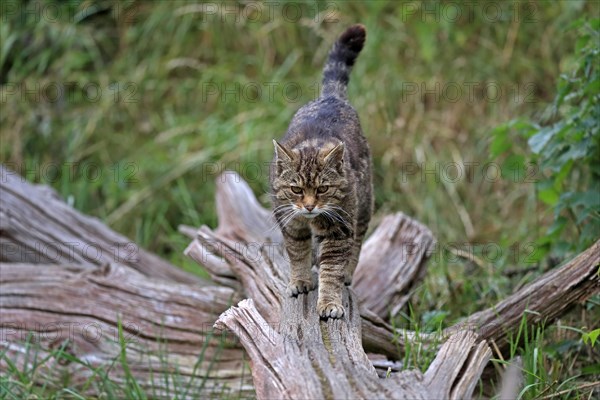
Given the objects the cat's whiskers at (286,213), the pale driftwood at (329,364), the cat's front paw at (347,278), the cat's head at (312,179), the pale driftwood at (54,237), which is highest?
the pale driftwood at (54,237)

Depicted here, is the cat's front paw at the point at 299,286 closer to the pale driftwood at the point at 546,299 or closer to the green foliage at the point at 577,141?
the pale driftwood at the point at 546,299

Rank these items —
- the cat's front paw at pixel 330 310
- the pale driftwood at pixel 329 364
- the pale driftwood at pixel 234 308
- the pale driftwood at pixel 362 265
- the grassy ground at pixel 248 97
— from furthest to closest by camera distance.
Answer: the grassy ground at pixel 248 97 < the pale driftwood at pixel 362 265 < the cat's front paw at pixel 330 310 < the pale driftwood at pixel 234 308 < the pale driftwood at pixel 329 364

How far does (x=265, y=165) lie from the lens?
6715 millimetres

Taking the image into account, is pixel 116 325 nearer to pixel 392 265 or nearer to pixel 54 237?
pixel 54 237

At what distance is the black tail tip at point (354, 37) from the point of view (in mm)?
4562

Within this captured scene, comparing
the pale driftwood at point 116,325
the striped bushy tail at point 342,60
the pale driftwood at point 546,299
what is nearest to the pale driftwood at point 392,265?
the pale driftwood at point 546,299

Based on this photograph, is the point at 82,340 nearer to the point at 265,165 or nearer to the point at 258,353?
the point at 258,353

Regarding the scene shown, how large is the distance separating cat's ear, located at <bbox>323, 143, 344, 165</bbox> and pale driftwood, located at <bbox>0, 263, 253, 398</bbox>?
1.08 metres

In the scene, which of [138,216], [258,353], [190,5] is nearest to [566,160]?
[258,353]

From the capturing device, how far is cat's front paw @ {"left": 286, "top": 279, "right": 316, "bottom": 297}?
370 centimetres

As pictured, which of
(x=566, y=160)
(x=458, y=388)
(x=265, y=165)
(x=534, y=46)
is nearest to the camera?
(x=458, y=388)

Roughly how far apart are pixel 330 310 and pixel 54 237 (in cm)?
229

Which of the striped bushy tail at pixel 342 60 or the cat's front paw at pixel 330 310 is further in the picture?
the striped bushy tail at pixel 342 60

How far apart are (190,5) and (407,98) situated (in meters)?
2.19
